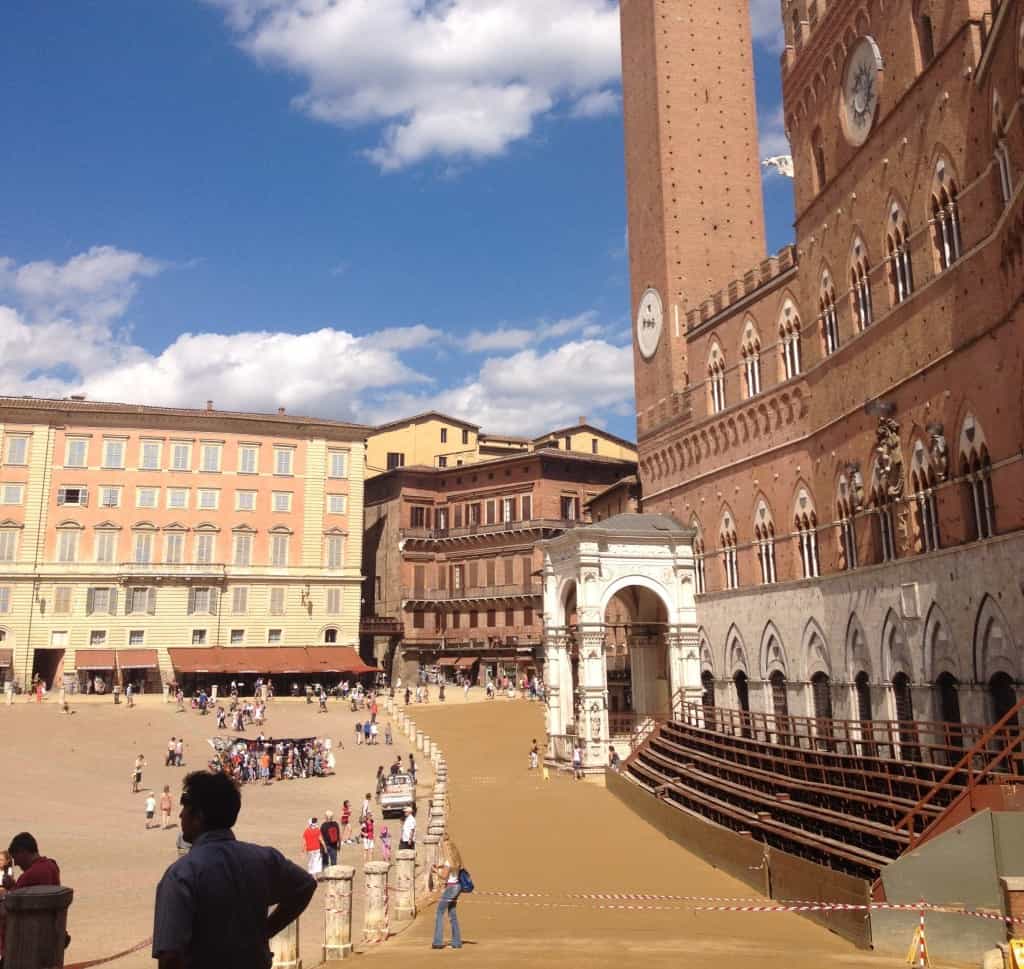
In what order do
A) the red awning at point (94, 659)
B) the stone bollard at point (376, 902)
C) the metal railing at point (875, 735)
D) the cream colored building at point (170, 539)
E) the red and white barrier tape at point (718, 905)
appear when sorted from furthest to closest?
the cream colored building at point (170, 539), the red awning at point (94, 659), the metal railing at point (875, 735), the stone bollard at point (376, 902), the red and white barrier tape at point (718, 905)

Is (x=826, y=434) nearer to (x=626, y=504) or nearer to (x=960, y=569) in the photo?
(x=960, y=569)

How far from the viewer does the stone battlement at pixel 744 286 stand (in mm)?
31203

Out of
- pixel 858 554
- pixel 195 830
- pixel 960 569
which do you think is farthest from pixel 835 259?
pixel 195 830

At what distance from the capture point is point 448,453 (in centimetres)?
6881

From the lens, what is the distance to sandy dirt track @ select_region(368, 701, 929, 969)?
1072 cm

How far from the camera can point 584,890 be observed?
623 inches

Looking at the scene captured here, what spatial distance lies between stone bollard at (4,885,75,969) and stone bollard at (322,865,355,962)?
7.52 m

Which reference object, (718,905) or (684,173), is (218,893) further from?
(684,173)

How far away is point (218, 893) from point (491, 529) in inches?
2216

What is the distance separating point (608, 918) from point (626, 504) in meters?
35.6

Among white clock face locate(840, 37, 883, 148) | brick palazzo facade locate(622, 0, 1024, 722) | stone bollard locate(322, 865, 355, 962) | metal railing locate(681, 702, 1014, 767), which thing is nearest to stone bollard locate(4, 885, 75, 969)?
stone bollard locate(322, 865, 355, 962)

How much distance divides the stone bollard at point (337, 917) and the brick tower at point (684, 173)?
2869 cm

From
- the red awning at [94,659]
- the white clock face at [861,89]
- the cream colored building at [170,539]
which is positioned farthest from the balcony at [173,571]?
the white clock face at [861,89]

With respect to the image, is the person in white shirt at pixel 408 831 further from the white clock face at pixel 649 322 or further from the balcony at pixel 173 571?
the balcony at pixel 173 571
